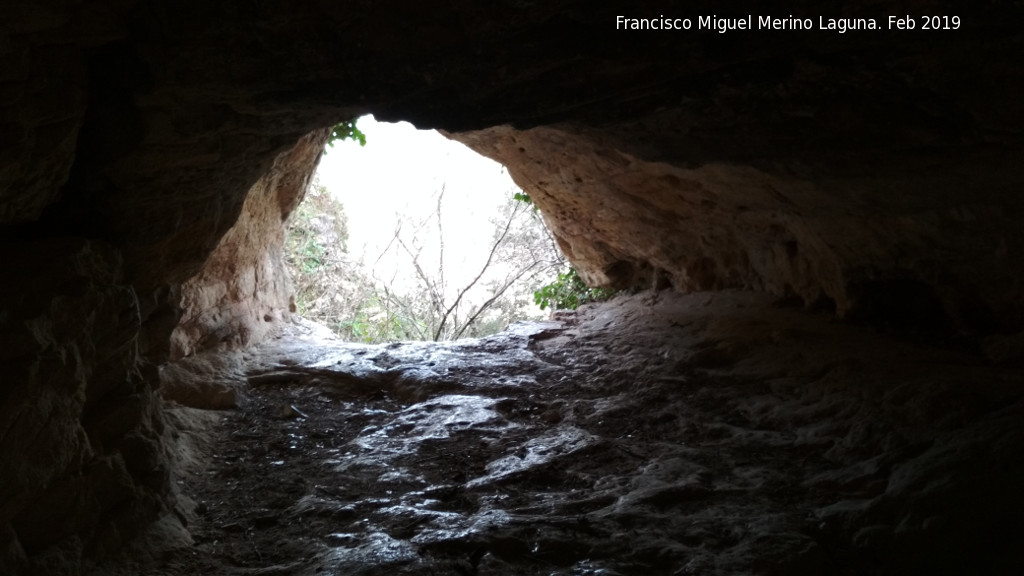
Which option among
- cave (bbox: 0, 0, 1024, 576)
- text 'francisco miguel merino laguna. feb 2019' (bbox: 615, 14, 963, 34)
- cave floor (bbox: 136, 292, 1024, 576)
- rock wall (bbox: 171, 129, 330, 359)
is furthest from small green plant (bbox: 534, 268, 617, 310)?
text 'francisco miguel merino laguna. feb 2019' (bbox: 615, 14, 963, 34)

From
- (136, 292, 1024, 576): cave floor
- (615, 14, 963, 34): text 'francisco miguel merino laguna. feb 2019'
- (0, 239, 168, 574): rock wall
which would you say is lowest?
(136, 292, 1024, 576): cave floor

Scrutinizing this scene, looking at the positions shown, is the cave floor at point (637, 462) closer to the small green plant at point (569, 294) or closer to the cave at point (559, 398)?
the cave at point (559, 398)

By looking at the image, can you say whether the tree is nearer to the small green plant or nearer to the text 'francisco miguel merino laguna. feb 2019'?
the small green plant

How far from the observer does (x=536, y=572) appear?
3064 millimetres

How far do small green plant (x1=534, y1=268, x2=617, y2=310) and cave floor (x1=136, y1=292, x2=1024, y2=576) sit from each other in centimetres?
322

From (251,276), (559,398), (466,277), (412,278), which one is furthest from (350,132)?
(466,277)

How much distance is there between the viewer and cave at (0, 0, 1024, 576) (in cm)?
288

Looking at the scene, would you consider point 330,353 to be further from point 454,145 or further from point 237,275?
point 454,145

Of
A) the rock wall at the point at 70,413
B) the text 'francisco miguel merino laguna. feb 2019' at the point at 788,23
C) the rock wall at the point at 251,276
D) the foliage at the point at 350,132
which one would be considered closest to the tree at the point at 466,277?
Result: the rock wall at the point at 251,276

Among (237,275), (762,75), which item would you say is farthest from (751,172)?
(237,275)

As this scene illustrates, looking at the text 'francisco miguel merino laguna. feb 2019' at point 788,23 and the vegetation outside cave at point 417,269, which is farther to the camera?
the vegetation outside cave at point 417,269

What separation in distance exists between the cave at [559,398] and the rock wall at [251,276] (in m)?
0.62

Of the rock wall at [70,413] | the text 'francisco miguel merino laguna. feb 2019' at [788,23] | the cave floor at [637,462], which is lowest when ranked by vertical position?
the cave floor at [637,462]

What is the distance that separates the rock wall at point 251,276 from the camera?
232 inches
